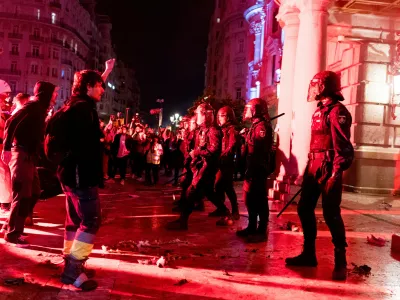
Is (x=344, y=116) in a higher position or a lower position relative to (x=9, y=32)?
lower

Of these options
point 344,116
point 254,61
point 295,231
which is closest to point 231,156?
point 295,231

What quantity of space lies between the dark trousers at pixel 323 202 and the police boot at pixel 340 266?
0.08 metres

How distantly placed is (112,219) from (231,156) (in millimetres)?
2440

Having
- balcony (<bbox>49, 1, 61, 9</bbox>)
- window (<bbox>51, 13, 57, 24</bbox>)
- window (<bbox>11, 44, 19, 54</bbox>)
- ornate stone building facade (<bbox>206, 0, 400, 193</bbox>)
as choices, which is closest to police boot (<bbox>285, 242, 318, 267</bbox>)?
ornate stone building facade (<bbox>206, 0, 400, 193</bbox>)

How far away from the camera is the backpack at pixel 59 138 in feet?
12.6

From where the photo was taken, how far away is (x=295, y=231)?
23.4 ft

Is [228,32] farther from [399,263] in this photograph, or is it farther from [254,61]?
[399,263]

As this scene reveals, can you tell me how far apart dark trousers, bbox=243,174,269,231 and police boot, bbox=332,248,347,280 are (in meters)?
1.69

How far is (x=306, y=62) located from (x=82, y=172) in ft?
26.4

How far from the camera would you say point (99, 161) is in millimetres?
3988

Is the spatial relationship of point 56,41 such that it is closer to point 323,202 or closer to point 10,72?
point 10,72

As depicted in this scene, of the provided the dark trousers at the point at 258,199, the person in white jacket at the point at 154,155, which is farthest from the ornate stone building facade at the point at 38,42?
the dark trousers at the point at 258,199

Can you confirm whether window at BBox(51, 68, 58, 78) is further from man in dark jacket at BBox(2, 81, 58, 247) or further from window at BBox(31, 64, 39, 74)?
man in dark jacket at BBox(2, 81, 58, 247)

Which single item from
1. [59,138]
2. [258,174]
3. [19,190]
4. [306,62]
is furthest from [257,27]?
[59,138]
